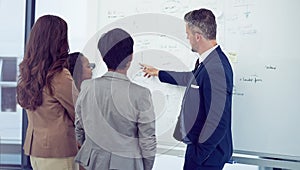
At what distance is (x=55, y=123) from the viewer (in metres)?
2.10

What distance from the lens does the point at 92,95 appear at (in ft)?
6.35

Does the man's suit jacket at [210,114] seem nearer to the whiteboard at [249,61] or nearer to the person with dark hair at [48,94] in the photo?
the whiteboard at [249,61]

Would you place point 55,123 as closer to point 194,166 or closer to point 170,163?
point 194,166

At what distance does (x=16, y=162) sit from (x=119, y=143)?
2.38 m

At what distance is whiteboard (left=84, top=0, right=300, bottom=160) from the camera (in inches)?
89.8

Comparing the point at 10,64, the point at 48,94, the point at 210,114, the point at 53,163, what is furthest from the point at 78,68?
the point at 10,64

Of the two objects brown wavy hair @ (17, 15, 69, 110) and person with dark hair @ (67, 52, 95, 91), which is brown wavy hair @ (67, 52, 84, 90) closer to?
person with dark hair @ (67, 52, 95, 91)

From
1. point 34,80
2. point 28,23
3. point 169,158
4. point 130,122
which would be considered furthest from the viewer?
point 28,23

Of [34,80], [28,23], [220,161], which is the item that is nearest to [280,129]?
[220,161]

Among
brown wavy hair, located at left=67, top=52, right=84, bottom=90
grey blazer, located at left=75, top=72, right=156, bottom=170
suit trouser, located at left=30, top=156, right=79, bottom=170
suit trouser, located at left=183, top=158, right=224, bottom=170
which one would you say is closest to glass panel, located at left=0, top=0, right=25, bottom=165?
brown wavy hair, located at left=67, top=52, right=84, bottom=90

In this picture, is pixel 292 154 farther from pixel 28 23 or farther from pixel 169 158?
pixel 28 23

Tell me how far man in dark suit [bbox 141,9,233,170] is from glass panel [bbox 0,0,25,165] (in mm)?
2191

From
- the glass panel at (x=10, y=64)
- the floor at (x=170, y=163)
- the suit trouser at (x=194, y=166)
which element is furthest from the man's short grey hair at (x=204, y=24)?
the glass panel at (x=10, y=64)

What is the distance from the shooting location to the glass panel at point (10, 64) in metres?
3.81
